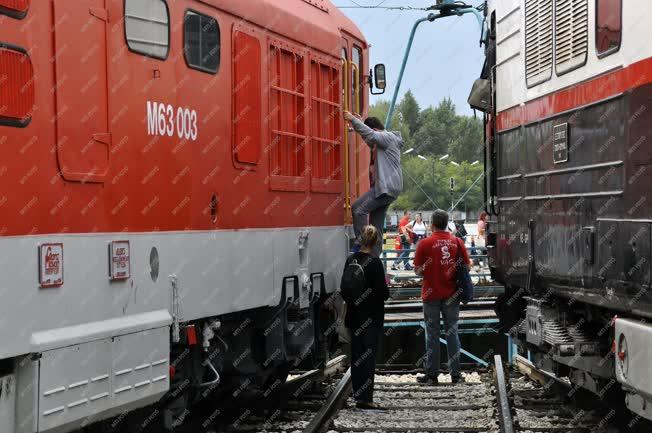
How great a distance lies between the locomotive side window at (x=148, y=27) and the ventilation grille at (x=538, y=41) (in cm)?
306

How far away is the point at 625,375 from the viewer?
6969mm

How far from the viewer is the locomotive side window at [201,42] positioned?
8.25m

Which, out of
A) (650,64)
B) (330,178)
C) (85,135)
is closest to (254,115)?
(330,178)

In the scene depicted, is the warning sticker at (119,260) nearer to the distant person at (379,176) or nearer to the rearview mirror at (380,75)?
the distant person at (379,176)

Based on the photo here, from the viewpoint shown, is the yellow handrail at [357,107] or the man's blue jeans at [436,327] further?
the man's blue jeans at [436,327]

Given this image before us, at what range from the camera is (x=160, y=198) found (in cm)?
768

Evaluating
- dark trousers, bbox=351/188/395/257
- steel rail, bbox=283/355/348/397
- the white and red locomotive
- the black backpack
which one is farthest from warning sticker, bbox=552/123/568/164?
steel rail, bbox=283/355/348/397

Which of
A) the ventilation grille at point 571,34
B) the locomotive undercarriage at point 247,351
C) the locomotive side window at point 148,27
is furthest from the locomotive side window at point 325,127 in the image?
the locomotive side window at point 148,27

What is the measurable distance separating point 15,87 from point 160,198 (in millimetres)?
1803

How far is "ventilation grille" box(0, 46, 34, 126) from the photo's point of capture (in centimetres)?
594

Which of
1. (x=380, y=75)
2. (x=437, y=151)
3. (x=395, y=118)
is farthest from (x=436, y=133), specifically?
(x=380, y=75)

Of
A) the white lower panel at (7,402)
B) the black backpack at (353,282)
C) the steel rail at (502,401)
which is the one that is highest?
the black backpack at (353,282)

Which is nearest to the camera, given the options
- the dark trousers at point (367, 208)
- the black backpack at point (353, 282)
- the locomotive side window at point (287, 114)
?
the locomotive side window at point (287, 114)

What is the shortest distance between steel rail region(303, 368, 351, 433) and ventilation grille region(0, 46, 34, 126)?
4.06m
